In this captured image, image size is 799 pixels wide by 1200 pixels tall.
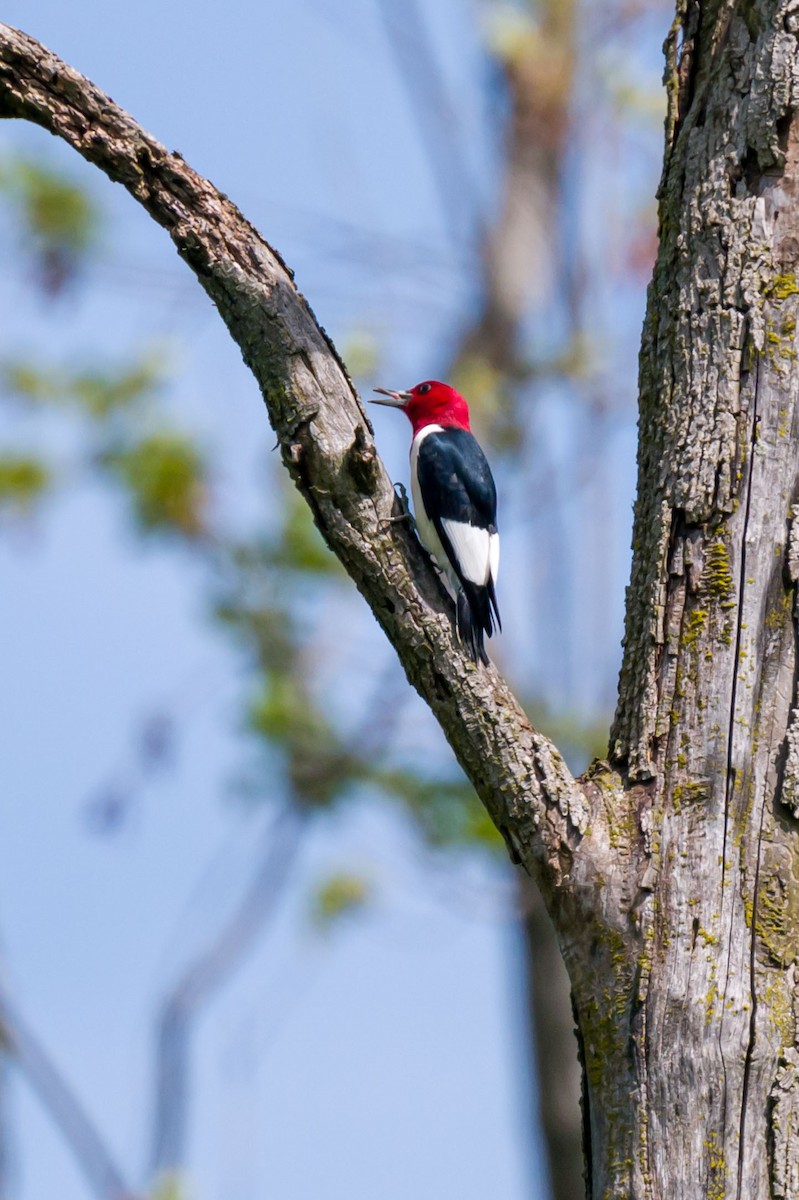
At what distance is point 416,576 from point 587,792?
22.6 inches

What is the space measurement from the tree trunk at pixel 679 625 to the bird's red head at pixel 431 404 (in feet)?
8.65

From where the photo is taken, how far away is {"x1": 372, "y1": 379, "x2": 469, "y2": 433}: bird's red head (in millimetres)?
5777

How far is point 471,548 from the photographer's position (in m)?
4.60

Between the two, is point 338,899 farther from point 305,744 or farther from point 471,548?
point 471,548

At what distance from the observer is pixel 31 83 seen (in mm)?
3078

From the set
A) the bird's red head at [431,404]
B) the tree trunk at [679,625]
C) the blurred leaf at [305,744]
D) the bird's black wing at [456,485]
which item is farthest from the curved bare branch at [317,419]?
the blurred leaf at [305,744]

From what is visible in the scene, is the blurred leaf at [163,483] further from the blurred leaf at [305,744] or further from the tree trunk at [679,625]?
the tree trunk at [679,625]

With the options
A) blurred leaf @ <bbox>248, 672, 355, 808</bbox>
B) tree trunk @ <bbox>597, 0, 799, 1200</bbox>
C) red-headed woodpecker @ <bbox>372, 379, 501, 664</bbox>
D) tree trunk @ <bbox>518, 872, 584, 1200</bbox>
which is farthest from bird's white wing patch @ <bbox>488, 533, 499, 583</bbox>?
blurred leaf @ <bbox>248, 672, 355, 808</bbox>

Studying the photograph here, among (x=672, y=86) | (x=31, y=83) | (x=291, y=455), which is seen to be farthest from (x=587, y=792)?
(x=31, y=83)

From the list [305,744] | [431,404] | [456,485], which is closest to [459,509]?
[456,485]

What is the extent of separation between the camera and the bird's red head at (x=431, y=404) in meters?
5.78

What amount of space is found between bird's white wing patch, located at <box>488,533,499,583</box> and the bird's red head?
90 cm

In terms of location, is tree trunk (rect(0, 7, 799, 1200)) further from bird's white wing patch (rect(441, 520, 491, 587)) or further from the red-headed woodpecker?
bird's white wing patch (rect(441, 520, 491, 587))

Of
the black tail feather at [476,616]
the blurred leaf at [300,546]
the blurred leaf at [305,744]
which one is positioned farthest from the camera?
the blurred leaf at [305,744]
